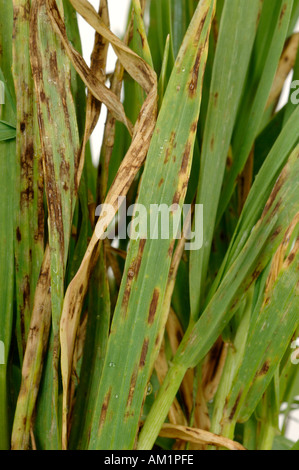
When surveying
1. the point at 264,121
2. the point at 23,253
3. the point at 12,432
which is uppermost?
the point at 264,121

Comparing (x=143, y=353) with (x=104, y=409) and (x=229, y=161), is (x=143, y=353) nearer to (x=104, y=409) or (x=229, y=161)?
(x=104, y=409)

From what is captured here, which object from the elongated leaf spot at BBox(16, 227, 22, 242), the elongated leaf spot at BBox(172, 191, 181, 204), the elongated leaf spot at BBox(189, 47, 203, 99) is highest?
the elongated leaf spot at BBox(189, 47, 203, 99)

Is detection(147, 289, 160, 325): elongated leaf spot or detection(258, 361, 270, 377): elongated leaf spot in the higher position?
detection(147, 289, 160, 325): elongated leaf spot

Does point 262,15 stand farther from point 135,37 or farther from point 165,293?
point 165,293

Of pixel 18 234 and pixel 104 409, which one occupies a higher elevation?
pixel 18 234

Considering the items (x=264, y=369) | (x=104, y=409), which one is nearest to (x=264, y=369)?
(x=264, y=369)

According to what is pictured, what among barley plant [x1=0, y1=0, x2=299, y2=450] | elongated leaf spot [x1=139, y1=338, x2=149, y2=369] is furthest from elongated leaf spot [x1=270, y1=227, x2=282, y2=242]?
elongated leaf spot [x1=139, y1=338, x2=149, y2=369]

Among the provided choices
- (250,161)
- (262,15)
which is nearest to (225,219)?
Answer: (250,161)

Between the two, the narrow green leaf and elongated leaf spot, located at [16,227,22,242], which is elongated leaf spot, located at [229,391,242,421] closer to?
the narrow green leaf
